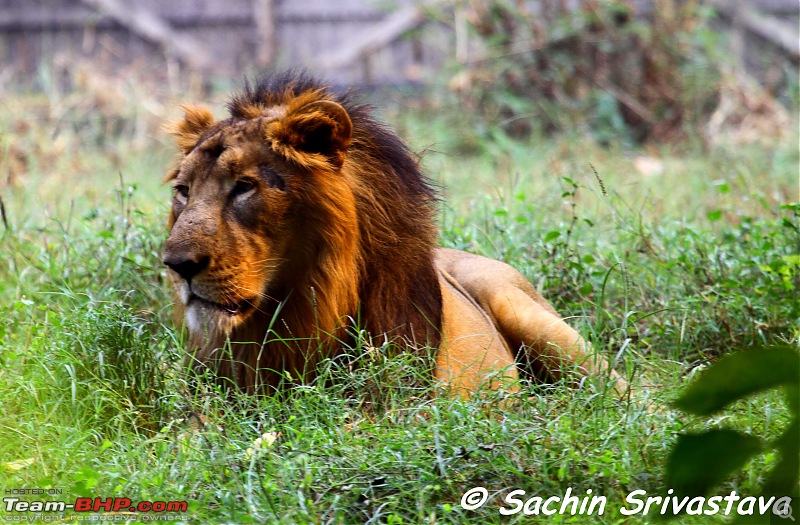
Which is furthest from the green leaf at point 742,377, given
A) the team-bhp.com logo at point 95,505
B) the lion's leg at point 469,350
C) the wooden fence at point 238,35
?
the wooden fence at point 238,35

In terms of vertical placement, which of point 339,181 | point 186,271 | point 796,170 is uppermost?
point 339,181

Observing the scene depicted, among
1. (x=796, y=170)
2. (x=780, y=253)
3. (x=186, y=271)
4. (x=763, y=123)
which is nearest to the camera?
(x=186, y=271)

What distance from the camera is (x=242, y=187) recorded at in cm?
333

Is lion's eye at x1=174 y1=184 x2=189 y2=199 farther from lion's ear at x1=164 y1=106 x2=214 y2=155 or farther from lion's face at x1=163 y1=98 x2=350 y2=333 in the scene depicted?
lion's ear at x1=164 y1=106 x2=214 y2=155

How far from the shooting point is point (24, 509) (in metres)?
2.70

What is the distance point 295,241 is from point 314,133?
1.33ft

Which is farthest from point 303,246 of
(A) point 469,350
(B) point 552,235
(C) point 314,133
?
(B) point 552,235

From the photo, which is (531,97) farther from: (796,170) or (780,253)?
(780,253)

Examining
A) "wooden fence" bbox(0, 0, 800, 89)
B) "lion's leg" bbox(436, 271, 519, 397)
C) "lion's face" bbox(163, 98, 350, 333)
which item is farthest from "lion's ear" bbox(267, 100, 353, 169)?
"wooden fence" bbox(0, 0, 800, 89)

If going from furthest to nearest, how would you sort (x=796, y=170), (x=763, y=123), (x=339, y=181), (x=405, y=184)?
(x=763, y=123), (x=796, y=170), (x=405, y=184), (x=339, y=181)

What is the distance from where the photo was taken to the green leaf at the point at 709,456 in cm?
126

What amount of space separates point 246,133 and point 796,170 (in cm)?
565

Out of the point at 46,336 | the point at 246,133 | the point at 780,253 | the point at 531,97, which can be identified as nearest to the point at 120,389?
the point at 46,336

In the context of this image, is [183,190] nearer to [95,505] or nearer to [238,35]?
[95,505]
